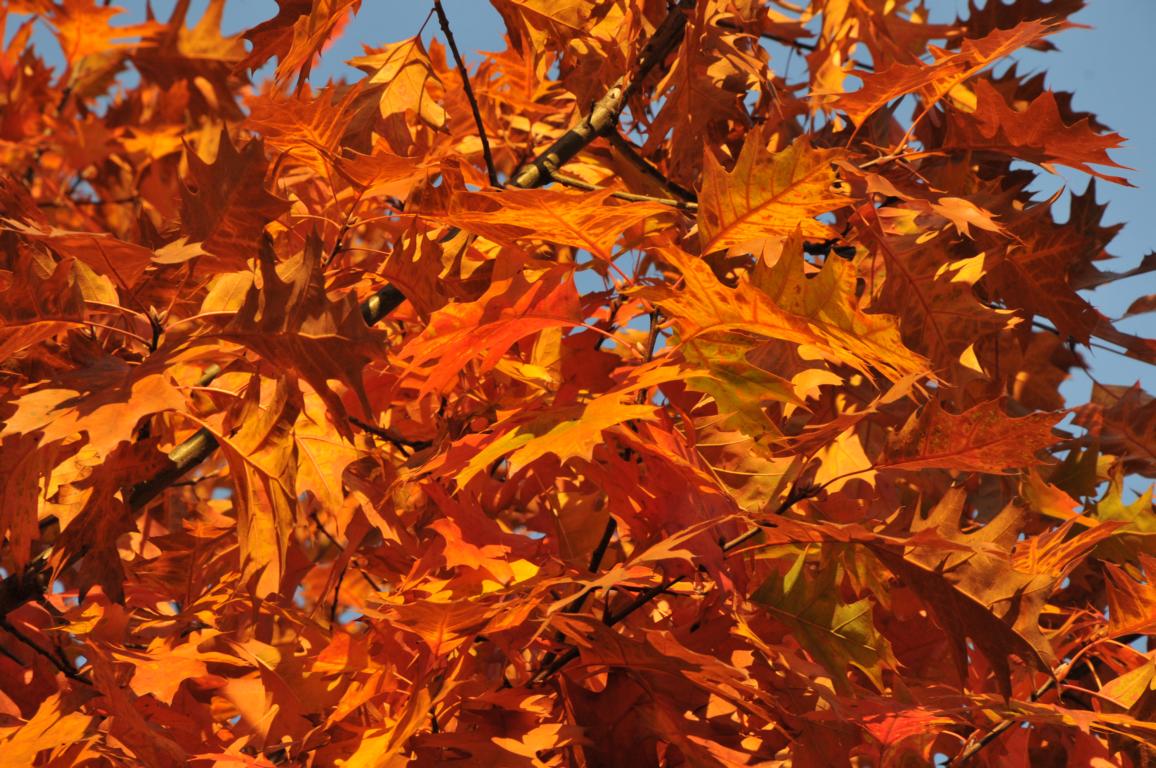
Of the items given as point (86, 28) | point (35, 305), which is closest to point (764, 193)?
point (35, 305)

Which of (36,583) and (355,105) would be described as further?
(355,105)

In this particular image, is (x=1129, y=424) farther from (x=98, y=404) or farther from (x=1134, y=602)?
(x=98, y=404)

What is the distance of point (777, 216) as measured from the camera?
911mm

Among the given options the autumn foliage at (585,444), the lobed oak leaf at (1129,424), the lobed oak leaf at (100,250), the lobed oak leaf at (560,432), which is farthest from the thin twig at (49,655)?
the lobed oak leaf at (1129,424)

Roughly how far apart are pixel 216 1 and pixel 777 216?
2.19 metres

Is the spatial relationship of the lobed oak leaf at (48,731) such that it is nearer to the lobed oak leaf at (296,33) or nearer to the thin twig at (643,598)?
the thin twig at (643,598)

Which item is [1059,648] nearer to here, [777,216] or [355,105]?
[777,216]

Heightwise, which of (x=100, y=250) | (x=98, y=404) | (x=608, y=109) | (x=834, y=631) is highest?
(x=608, y=109)

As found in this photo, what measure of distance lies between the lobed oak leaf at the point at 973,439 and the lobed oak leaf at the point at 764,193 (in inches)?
7.4

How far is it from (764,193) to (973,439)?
26 centimetres

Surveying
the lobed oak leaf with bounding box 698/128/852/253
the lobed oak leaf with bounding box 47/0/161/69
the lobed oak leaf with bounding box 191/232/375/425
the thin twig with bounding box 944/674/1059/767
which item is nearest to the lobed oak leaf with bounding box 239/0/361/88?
A: the lobed oak leaf with bounding box 191/232/375/425

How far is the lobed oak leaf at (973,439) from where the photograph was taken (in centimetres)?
86

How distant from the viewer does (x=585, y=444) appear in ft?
2.57

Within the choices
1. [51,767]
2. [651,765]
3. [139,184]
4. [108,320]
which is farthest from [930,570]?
[139,184]
